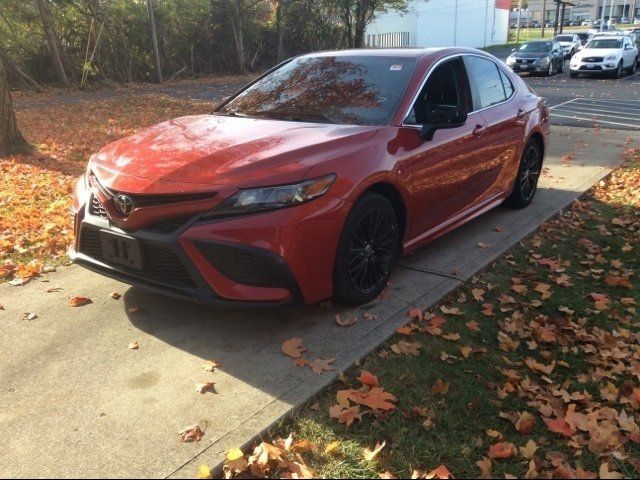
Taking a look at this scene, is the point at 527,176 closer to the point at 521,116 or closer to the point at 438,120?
the point at 521,116

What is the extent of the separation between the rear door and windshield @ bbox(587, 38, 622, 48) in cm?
2223

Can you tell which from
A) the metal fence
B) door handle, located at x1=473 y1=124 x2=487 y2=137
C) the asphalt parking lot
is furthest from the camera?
the metal fence

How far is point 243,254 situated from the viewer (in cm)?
310

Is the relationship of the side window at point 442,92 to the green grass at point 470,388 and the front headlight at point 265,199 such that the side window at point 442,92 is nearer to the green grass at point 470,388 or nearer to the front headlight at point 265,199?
the front headlight at point 265,199

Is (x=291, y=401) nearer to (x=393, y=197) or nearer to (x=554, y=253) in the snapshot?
(x=393, y=197)

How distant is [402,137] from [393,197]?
0.41 meters

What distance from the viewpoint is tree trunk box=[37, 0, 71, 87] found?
1789 centimetres

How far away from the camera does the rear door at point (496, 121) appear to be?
4941 mm

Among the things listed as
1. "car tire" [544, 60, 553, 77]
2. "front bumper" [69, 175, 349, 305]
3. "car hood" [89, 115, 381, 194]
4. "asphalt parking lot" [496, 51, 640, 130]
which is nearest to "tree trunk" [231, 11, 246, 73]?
"asphalt parking lot" [496, 51, 640, 130]

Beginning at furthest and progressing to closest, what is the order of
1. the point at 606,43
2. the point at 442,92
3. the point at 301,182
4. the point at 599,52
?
the point at 606,43, the point at 599,52, the point at 442,92, the point at 301,182

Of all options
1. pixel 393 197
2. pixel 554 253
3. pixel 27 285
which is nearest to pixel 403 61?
pixel 393 197

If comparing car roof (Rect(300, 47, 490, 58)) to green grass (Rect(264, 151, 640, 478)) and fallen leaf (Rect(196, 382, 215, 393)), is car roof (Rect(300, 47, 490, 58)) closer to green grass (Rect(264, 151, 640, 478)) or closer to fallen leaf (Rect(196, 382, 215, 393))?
green grass (Rect(264, 151, 640, 478))

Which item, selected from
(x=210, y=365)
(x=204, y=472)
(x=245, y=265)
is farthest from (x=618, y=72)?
(x=204, y=472)

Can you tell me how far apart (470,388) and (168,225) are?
1.81 m
